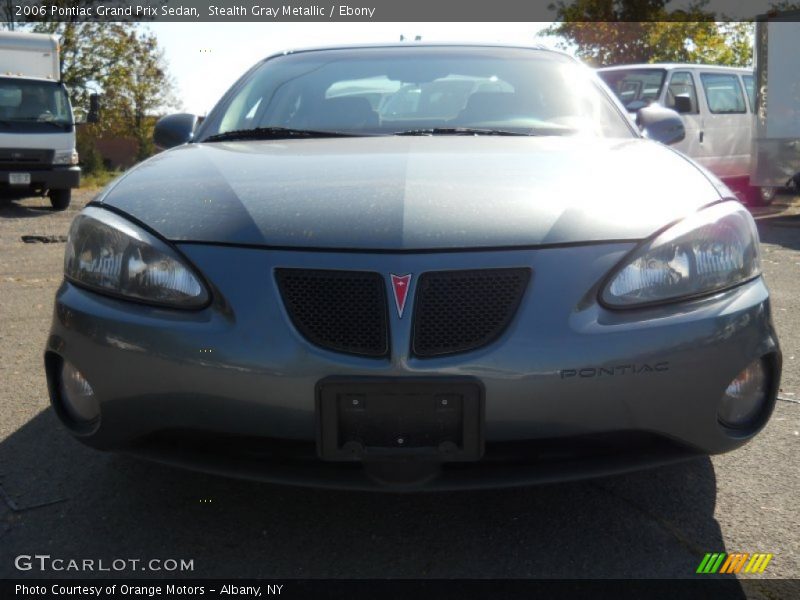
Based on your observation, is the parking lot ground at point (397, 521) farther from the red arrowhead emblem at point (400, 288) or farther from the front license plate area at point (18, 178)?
the front license plate area at point (18, 178)

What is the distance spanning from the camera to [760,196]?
13.1 m

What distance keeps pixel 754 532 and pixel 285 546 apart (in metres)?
1.22

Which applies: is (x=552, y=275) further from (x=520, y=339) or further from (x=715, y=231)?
(x=715, y=231)

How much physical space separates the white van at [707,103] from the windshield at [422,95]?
724 cm

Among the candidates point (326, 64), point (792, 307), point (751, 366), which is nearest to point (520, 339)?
point (751, 366)

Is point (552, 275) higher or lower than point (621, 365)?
higher

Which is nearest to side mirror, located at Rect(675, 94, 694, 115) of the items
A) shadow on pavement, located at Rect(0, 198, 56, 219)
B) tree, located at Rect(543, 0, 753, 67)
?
shadow on pavement, located at Rect(0, 198, 56, 219)

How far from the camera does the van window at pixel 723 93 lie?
12.0 metres

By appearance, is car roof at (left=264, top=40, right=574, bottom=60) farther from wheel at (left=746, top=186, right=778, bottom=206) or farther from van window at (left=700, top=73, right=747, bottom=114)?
wheel at (left=746, top=186, right=778, bottom=206)

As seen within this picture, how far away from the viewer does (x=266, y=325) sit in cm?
214

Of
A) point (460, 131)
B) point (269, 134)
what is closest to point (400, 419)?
point (460, 131)

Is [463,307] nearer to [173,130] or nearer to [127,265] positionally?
[127,265]
